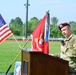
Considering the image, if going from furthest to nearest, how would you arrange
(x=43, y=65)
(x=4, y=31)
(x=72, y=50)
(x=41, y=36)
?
(x=4, y=31) → (x=41, y=36) → (x=72, y=50) → (x=43, y=65)

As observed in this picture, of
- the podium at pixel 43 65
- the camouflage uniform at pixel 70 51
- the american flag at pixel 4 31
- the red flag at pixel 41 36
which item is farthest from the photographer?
the american flag at pixel 4 31

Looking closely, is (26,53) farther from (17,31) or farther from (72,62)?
(17,31)

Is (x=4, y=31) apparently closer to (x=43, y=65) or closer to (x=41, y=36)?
(x=41, y=36)

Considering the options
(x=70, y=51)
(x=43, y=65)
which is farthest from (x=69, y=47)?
(x=43, y=65)

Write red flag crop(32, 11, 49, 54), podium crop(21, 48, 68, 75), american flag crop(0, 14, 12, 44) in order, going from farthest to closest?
1. american flag crop(0, 14, 12, 44)
2. red flag crop(32, 11, 49, 54)
3. podium crop(21, 48, 68, 75)

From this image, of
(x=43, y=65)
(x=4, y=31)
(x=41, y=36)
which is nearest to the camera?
(x=43, y=65)

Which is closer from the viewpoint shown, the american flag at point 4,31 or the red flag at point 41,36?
the red flag at point 41,36

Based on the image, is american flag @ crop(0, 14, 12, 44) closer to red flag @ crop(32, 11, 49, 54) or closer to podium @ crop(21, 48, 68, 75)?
red flag @ crop(32, 11, 49, 54)

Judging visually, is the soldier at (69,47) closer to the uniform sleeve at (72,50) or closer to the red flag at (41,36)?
the uniform sleeve at (72,50)

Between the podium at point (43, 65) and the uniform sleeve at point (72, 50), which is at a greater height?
the uniform sleeve at point (72, 50)

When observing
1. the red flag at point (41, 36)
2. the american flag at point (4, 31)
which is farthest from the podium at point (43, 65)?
the american flag at point (4, 31)

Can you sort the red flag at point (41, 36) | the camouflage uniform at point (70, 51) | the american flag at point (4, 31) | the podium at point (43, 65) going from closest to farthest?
1. the podium at point (43, 65)
2. the camouflage uniform at point (70, 51)
3. the red flag at point (41, 36)
4. the american flag at point (4, 31)

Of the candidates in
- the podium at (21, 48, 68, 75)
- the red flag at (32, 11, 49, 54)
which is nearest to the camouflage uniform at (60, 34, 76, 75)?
the podium at (21, 48, 68, 75)

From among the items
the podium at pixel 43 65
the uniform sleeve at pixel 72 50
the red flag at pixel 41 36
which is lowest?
the podium at pixel 43 65
